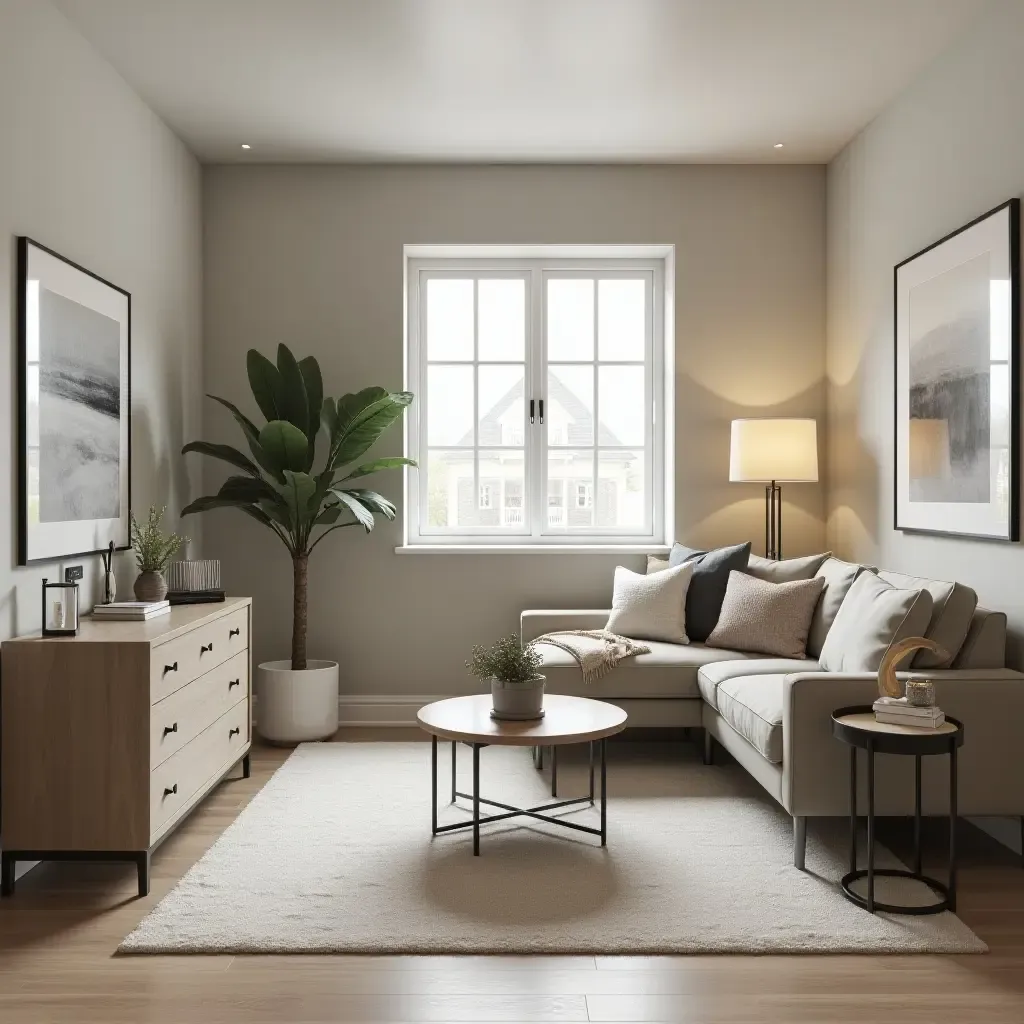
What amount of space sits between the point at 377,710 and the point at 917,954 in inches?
125

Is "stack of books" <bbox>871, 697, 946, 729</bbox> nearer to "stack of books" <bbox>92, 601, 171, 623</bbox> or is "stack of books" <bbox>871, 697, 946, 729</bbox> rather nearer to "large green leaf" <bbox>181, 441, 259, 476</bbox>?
"stack of books" <bbox>92, 601, 171, 623</bbox>

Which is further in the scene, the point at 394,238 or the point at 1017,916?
the point at 394,238

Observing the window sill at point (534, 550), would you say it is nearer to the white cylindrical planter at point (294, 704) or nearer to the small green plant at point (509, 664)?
the white cylindrical planter at point (294, 704)

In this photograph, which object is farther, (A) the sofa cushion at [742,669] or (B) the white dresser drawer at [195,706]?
(A) the sofa cushion at [742,669]

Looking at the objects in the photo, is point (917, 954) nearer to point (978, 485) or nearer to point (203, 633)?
point (978, 485)

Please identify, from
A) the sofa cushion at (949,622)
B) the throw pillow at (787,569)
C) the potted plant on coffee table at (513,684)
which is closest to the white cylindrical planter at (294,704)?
the potted plant on coffee table at (513,684)

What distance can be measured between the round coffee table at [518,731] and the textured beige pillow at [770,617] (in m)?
0.99

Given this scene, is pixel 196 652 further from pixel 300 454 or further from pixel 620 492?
pixel 620 492

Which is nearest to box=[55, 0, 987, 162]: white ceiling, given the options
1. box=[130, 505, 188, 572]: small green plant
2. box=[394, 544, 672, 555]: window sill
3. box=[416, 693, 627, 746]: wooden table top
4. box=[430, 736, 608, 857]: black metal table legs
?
box=[130, 505, 188, 572]: small green plant

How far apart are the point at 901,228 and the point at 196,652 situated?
3.37 meters

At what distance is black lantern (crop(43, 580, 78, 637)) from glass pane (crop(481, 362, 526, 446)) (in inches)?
107

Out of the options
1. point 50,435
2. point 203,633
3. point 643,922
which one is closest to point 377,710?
point 203,633

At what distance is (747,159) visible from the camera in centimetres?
510

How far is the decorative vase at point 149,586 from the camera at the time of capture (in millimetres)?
3645
